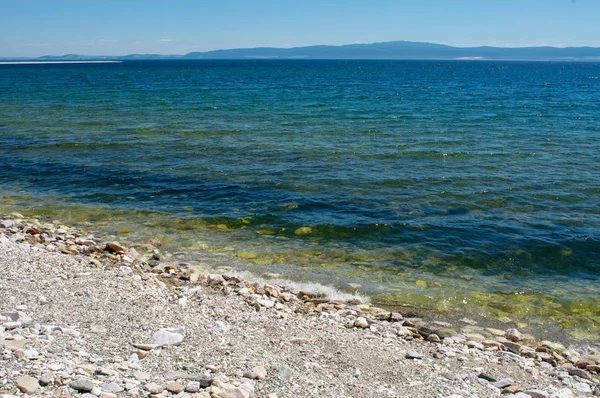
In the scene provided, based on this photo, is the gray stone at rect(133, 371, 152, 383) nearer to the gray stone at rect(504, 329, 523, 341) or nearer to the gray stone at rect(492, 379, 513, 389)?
the gray stone at rect(492, 379, 513, 389)

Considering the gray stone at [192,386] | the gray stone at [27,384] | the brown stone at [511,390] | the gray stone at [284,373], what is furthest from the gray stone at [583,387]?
the gray stone at [27,384]

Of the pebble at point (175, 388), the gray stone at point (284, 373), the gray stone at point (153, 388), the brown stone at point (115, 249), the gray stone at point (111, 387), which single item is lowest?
the gray stone at point (284, 373)

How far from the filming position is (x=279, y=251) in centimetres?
1400

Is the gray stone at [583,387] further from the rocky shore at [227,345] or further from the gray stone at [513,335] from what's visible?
the gray stone at [513,335]

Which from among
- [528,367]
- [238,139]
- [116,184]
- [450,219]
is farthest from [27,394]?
[238,139]

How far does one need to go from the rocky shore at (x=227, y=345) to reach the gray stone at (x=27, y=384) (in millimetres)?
14

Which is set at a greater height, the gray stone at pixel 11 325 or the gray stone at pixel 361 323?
the gray stone at pixel 11 325

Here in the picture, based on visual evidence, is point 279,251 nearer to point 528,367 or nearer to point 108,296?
point 108,296

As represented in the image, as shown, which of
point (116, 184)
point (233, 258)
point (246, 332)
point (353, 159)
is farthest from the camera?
point (353, 159)

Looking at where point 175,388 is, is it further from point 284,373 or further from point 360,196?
point 360,196

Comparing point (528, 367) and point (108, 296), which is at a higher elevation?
point (108, 296)

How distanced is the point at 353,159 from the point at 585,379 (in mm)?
16316

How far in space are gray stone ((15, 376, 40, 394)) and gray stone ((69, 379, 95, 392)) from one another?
37 centimetres

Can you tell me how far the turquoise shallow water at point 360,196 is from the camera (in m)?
12.7
